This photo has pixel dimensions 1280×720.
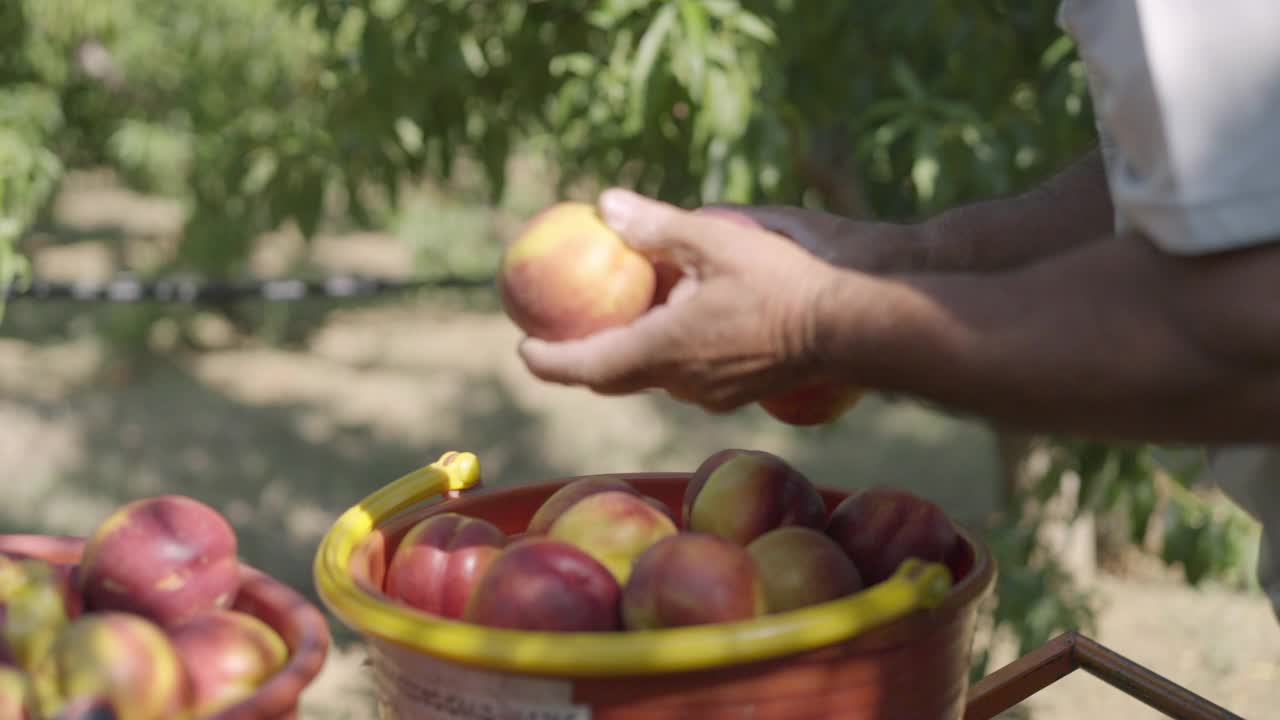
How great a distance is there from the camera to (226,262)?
190 inches

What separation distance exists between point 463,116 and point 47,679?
Answer: 1925 millimetres

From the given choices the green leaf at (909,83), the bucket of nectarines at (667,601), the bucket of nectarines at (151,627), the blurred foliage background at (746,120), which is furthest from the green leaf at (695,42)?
the bucket of nectarines at (151,627)

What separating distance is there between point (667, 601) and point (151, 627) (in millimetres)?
383

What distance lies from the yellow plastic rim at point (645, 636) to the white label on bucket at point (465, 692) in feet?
0.04

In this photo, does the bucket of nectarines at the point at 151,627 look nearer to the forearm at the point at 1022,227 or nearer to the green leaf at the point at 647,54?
the forearm at the point at 1022,227

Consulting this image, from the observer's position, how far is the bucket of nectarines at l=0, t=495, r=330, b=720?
0.89m

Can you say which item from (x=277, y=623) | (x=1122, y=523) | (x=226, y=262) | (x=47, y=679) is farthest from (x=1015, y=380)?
(x=226, y=262)

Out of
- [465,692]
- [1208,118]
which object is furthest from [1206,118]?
[465,692]

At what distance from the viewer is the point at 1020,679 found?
4.39 ft

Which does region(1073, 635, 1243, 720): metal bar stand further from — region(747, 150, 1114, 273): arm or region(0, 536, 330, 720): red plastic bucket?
region(0, 536, 330, 720): red plastic bucket

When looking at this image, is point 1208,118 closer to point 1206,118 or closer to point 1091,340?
point 1206,118

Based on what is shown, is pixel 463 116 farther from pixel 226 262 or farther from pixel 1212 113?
pixel 226 262

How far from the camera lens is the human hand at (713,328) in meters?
1.04

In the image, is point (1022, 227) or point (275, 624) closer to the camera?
point (275, 624)
